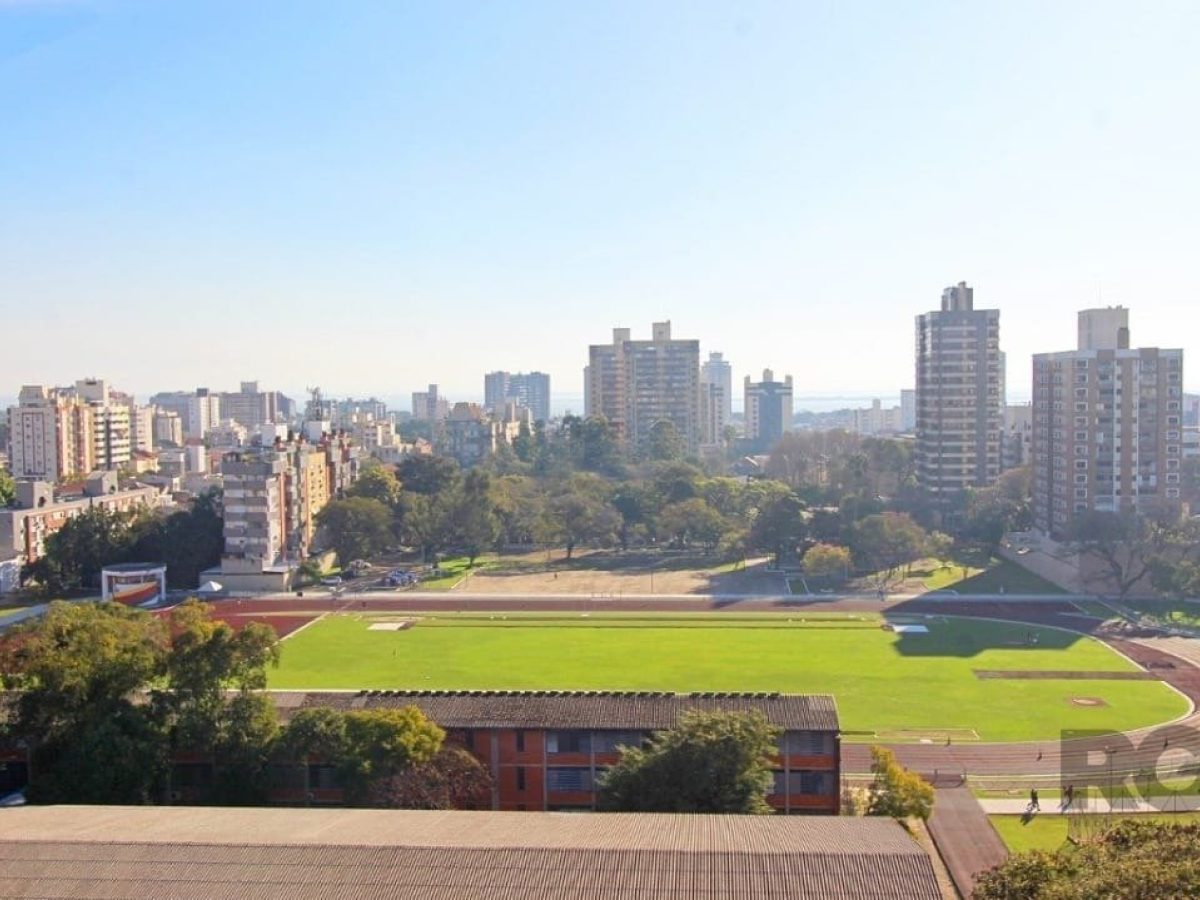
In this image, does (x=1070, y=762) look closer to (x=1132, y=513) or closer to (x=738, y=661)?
(x=738, y=661)

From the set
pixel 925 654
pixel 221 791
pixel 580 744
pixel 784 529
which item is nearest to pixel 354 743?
pixel 221 791

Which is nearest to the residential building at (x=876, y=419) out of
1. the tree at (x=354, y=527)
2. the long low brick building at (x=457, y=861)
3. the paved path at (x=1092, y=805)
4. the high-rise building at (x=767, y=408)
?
the high-rise building at (x=767, y=408)

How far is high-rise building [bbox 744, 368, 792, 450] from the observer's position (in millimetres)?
162250

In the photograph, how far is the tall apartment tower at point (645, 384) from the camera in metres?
115

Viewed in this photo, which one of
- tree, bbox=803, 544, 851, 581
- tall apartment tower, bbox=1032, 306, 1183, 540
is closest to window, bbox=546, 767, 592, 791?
tree, bbox=803, 544, 851, 581

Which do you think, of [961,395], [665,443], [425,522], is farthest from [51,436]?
[961,395]

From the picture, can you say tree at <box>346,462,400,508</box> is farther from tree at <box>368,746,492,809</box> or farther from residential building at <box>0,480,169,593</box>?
tree at <box>368,746,492,809</box>

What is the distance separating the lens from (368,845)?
1609cm

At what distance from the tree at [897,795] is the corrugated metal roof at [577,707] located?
134 centimetres

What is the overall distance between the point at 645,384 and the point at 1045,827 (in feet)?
307

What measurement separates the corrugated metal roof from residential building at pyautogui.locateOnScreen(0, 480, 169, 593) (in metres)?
37.0

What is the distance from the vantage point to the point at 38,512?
60.0 meters

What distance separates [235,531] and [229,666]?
34.6 meters

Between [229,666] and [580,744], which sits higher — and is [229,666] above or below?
above
